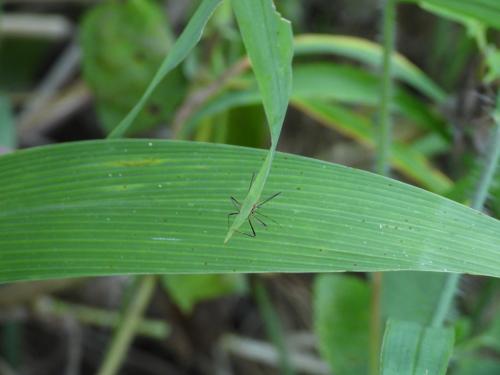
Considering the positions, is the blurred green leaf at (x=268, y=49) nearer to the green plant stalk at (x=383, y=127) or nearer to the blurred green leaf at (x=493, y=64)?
the green plant stalk at (x=383, y=127)

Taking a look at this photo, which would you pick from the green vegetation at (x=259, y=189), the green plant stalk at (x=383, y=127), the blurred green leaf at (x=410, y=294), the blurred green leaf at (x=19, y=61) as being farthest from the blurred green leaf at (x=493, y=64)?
the blurred green leaf at (x=19, y=61)

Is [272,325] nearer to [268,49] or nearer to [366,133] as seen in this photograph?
[366,133]

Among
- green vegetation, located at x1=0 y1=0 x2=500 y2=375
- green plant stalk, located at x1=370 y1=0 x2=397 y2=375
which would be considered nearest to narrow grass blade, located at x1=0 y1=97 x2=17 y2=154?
green vegetation, located at x1=0 y1=0 x2=500 y2=375

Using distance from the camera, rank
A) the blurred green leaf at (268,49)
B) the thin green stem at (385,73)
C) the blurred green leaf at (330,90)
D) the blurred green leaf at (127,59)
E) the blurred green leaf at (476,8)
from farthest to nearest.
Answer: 1. the blurred green leaf at (127,59)
2. the blurred green leaf at (330,90)
3. the thin green stem at (385,73)
4. the blurred green leaf at (476,8)
5. the blurred green leaf at (268,49)

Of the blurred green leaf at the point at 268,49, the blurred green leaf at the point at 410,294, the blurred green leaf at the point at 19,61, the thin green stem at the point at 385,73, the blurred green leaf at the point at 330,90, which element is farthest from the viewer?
the blurred green leaf at the point at 19,61

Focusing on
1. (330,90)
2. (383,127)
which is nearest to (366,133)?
(330,90)

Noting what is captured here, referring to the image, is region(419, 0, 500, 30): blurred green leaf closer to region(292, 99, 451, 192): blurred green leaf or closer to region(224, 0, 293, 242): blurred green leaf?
region(224, 0, 293, 242): blurred green leaf
